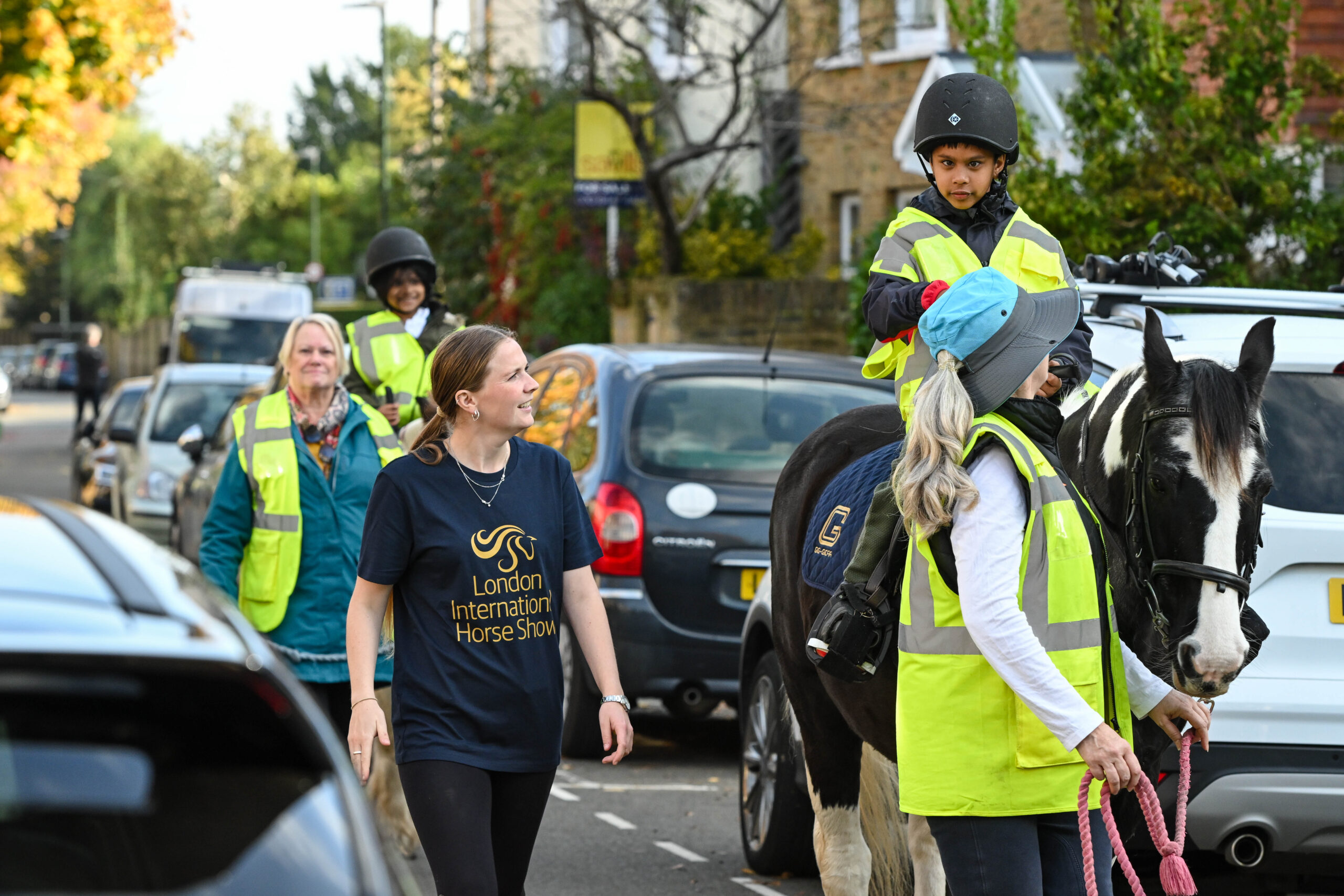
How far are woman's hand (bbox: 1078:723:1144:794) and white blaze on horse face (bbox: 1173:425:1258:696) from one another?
1.78 feet

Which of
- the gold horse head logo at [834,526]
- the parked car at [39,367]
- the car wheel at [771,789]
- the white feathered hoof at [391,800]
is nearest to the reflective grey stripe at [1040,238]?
the gold horse head logo at [834,526]

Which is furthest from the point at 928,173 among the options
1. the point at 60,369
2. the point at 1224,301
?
the point at 60,369

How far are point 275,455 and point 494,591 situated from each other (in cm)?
208

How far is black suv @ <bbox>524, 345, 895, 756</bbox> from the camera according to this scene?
860cm

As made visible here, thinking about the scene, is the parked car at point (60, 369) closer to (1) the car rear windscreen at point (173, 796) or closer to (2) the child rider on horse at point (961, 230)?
(2) the child rider on horse at point (961, 230)

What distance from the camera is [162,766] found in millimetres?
2324

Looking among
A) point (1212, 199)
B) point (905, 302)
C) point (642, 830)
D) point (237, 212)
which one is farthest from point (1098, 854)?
point (237, 212)

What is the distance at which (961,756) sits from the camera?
12.3 feet

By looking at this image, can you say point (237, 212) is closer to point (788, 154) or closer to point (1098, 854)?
point (788, 154)

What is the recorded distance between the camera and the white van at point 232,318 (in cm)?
2830

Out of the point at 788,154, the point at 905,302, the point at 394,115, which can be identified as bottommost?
the point at 905,302

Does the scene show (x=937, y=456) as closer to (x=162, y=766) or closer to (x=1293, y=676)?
(x=162, y=766)

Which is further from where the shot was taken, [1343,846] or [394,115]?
[394,115]

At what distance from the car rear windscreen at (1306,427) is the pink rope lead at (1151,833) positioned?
4.18ft
